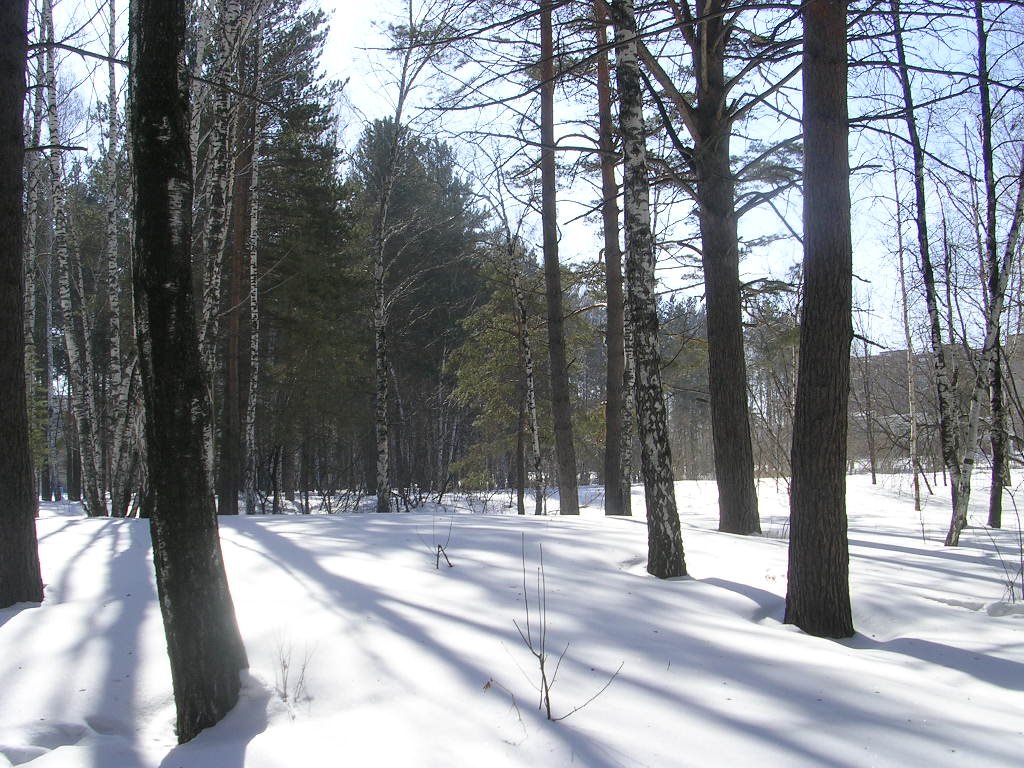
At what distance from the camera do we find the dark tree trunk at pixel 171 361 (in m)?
3.04

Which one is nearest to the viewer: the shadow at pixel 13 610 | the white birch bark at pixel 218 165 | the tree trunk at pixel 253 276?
the shadow at pixel 13 610

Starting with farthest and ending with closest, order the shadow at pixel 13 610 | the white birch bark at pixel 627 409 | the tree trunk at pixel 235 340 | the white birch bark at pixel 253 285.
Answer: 1. the tree trunk at pixel 235 340
2. the white birch bark at pixel 253 285
3. the white birch bark at pixel 627 409
4. the shadow at pixel 13 610

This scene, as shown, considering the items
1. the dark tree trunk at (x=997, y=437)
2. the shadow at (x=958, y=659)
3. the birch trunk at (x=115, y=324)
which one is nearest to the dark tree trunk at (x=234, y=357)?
the birch trunk at (x=115, y=324)

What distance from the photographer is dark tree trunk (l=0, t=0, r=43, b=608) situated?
450 centimetres

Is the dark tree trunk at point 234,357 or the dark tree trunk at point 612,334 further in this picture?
the dark tree trunk at point 234,357

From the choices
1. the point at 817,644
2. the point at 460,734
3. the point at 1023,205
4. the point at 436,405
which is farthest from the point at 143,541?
the point at 436,405

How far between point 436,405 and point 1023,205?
18228mm

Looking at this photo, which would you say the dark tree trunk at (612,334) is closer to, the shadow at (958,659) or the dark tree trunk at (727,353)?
the dark tree trunk at (727,353)

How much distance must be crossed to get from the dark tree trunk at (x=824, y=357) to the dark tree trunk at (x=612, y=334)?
6942mm

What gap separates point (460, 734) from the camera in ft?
9.02

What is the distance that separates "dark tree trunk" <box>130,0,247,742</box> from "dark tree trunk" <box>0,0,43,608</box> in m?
2.21

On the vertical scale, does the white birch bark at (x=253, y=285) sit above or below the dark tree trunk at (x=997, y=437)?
above

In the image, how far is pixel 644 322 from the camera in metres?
5.09

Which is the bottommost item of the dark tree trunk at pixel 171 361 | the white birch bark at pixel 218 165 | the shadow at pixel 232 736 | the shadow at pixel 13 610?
the shadow at pixel 232 736
